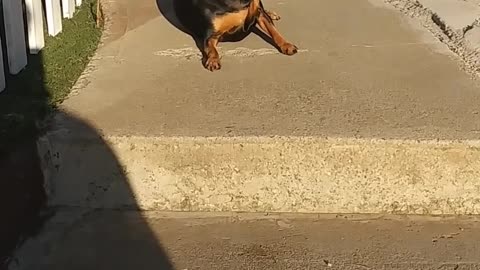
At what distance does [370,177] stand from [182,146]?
75cm

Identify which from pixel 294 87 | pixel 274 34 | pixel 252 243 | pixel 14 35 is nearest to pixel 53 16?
pixel 14 35

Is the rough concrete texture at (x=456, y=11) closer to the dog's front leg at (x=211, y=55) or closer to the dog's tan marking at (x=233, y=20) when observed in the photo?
the dog's tan marking at (x=233, y=20)

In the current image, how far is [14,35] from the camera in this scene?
3666mm

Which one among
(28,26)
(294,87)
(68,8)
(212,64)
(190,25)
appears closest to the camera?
(294,87)

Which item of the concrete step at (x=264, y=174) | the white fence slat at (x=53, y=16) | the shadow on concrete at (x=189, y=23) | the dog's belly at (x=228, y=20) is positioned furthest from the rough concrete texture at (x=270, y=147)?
the white fence slat at (x=53, y=16)

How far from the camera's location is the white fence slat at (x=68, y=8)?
4.52 meters

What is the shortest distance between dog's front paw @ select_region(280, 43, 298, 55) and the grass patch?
0.95 m

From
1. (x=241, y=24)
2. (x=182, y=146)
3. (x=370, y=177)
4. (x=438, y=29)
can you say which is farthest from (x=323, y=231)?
(x=438, y=29)

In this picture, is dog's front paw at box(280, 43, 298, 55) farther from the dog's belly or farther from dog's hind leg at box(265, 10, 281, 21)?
dog's hind leg at box(265, 10, 281, 21)

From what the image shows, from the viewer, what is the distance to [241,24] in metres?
4.04

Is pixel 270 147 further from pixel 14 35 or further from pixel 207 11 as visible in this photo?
pixel 14 35

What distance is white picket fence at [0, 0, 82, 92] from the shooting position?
11.8 feet

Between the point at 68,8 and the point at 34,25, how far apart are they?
2.12 feet

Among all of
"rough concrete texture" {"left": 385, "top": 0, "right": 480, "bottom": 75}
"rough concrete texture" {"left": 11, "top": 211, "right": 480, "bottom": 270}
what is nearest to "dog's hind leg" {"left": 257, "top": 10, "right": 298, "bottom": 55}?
"rough concrete texture" {"left": 385, "top": 0, "right": 480, "bottom": 75}
